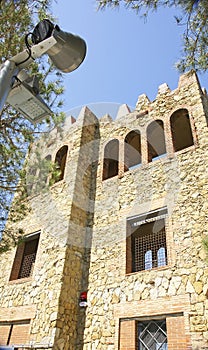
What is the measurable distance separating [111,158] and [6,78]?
8698mm

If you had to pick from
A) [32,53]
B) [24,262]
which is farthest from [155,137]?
[32,53]

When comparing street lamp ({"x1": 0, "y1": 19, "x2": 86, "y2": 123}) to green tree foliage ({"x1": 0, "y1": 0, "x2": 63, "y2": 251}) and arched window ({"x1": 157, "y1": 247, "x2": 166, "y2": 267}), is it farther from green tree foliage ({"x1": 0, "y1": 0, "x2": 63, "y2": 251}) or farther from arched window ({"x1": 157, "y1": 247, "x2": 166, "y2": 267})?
arched window ({"x1": 157, "y1": 247, "x2": 166, "y2": 267})

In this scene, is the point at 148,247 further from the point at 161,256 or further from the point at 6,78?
the point at 6,78

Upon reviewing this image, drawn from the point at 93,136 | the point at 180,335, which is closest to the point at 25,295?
the point at 180,335

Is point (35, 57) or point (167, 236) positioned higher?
point (167, 236)

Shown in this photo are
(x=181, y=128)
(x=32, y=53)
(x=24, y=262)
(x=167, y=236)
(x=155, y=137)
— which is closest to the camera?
(x=32, y=53)

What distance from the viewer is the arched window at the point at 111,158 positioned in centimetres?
1055

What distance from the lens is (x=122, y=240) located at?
7805 millimetres

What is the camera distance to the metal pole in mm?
2422

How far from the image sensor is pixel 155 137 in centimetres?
1016

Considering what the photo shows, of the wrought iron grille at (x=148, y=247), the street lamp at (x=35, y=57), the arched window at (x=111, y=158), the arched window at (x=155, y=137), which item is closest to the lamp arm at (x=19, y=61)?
the street lamp at (x=35, y=57)

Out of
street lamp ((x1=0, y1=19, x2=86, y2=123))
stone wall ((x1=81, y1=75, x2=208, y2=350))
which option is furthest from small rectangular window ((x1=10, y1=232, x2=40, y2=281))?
street lamp ((x1=0, y1=19, x2=86, y2=123))

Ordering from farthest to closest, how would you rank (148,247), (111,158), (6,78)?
1. (111,158)
2. (148,247)
3. (6,78)

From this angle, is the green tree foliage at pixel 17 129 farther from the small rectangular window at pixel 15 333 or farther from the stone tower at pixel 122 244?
the small rectangular window at pixel 15 333
